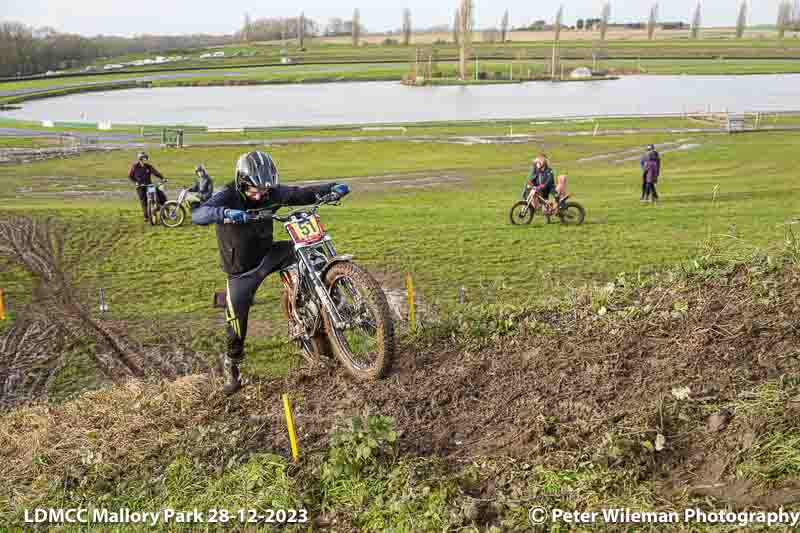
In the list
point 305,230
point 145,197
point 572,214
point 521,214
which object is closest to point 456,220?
point 521,214

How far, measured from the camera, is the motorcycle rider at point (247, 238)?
7.18 metres

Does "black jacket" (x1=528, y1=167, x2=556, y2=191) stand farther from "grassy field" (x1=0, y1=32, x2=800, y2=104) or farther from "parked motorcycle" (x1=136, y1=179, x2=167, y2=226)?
"grassy field" (x1=0, y1=32, x2=800, y2=104)

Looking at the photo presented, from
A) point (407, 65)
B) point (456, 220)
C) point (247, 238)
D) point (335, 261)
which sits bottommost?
point (456, 220)

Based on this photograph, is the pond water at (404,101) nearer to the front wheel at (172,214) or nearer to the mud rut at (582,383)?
the front wheel at (172,214)

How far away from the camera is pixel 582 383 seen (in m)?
5.68

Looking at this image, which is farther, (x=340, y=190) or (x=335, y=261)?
(x=340, y=190)

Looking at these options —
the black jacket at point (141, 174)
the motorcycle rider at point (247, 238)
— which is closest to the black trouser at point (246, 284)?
the motorcycle rider at point (247, 238)

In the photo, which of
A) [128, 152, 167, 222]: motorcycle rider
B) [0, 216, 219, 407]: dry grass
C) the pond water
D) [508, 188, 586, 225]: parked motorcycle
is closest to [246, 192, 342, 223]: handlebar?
[0, 216, 219, 407]: dry grass

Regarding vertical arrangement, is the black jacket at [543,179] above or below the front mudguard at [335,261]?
below

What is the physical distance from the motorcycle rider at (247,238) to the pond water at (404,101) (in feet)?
229

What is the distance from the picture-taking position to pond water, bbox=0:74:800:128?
83438mm

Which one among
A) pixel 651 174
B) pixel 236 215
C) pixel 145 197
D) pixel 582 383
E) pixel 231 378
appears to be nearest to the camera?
pixel 582 383

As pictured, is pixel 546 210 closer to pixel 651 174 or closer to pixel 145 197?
pixel 651 174

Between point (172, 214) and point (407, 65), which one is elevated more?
point (407, 65)
